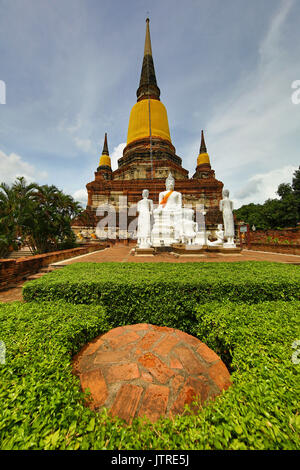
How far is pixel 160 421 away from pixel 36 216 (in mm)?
10429

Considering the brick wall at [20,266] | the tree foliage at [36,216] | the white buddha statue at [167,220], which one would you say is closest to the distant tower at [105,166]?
the tree foliage at [36,216]

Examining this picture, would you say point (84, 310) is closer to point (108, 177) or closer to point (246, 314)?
point (246, 314)

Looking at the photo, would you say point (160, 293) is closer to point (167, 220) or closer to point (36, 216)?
point (167, 220)

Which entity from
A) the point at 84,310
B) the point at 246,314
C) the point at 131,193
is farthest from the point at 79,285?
the point at 131,193

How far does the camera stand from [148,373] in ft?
5.60

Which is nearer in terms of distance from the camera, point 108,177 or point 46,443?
point 46,443

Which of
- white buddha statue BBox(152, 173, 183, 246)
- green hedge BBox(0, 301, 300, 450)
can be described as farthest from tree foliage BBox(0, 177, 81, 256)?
green hedge BBox(0, 301, 300, 450)

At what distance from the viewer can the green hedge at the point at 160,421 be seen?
918 millimetres

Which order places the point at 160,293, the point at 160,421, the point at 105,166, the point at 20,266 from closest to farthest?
1. the point at 160,421
2. the point at 160,293
3. the point at 20,266
4. the point at 105,166

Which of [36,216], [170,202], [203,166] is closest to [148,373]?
[170,202]

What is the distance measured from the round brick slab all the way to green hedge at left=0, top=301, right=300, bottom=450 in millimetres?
223

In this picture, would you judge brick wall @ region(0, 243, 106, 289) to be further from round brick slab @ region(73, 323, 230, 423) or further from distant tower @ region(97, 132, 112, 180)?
distant tower @ region(97, 132, 112, 180)

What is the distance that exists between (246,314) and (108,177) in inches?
1036
